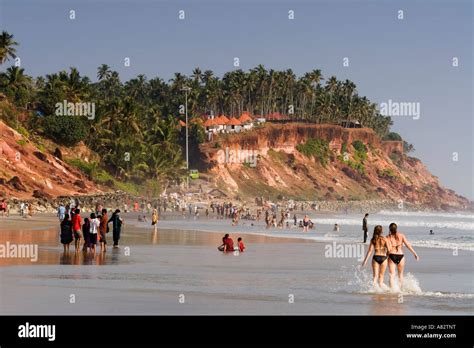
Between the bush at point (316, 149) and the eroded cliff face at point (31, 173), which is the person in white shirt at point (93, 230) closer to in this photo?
the eroded cliff face at point (31, 173)

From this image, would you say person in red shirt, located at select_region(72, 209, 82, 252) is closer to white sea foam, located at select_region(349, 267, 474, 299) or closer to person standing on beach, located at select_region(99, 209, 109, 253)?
person standing on beach, located at select_region(99, 209, 109, 253)

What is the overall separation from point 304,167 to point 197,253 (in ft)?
413

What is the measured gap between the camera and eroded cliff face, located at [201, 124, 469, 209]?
5226 inches

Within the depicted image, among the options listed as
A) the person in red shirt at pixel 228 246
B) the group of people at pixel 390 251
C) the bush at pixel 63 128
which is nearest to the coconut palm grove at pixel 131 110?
the bush at pixel 63 128

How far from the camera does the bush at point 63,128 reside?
291 feet

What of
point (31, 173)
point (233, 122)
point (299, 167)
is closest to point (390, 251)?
point (31, 173)

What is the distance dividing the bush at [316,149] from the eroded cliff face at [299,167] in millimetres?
791

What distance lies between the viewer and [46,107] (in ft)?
305

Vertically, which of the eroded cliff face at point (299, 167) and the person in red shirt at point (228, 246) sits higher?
the eroded cliff face at point (299, 167)

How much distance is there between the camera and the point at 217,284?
65.2ft

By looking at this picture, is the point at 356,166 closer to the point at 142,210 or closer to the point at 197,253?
the point at 142,210

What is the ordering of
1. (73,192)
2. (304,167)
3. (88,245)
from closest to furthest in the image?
(88,245) < (73,192) < (304,167)

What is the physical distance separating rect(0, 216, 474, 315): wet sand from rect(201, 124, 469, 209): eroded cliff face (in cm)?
9777
